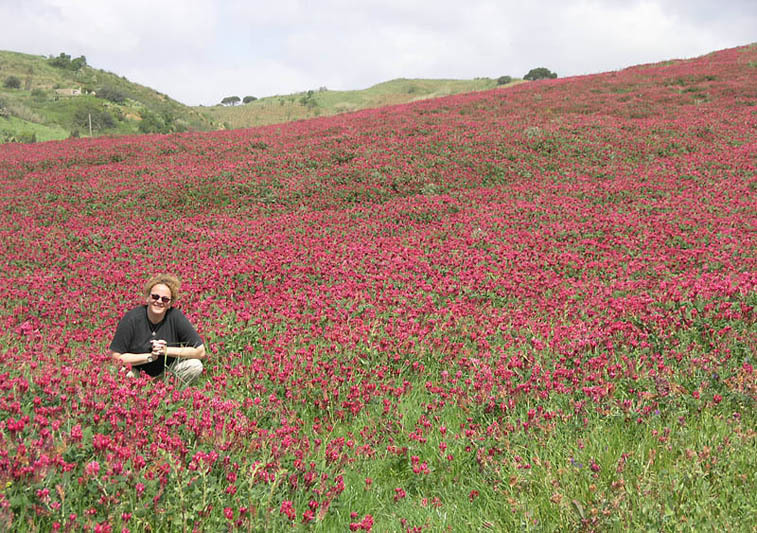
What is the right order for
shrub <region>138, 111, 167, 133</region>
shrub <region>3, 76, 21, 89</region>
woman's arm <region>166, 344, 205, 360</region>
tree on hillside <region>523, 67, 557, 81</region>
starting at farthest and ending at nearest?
tree on hillside <region>523, 67, 557, 81</region>, shrub <region>3, 76, 21, 89</region>, shrub <region>138, 111, 167, 133</region>, woman's arm <region>166, 344, 205, 360</region>

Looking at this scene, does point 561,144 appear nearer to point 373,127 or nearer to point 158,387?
point 373,127

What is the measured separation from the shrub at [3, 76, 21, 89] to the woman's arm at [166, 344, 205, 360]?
261 ft

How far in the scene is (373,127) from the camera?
2541 cm

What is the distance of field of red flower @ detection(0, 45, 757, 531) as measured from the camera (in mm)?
3084

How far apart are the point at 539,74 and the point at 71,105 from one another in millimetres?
62572

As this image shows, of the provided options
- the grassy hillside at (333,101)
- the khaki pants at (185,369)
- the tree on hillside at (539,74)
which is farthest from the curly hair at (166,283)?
the tree on hillside at (539,74)

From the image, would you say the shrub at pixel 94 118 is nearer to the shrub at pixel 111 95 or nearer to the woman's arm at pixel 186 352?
the shrub at pixel 111 95

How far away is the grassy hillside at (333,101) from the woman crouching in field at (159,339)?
55.5 meters

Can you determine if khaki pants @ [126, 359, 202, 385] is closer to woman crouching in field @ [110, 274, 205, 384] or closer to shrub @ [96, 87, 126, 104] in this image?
woman crouching in field @ [110, 274, 205, 384]

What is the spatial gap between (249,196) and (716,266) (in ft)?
42.1

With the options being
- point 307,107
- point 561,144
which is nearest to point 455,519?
point 561,144

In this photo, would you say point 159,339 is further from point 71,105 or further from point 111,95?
point 111,95

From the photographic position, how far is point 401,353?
19.4ft

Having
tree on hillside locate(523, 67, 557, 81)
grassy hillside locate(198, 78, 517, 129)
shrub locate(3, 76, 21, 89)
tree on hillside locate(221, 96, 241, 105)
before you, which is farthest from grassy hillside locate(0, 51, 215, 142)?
tree on hillside locate(523, 67, 557, 81)
